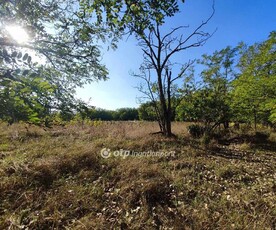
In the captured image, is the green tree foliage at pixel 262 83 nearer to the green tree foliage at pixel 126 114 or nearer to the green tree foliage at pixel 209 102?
the green tree foliage at pixel 209 102

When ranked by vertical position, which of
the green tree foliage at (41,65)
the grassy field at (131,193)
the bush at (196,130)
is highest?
the green tree foliage at (41,65)

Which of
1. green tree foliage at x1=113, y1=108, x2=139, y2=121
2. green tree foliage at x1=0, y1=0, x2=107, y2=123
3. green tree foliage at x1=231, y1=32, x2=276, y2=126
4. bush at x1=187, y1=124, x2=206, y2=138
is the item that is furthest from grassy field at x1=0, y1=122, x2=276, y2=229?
green tree foliage at x1=113, y1=108, x2=139, y2=121

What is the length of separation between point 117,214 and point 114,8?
102 inches

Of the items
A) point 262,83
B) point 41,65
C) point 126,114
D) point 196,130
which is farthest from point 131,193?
point 126,114

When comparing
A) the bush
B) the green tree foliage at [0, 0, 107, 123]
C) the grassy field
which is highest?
the green tree foliage at [0, 0, 107, 123]

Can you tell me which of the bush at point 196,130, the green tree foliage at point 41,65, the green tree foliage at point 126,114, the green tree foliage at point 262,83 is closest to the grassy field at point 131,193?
the green tree foliage at point 41,65

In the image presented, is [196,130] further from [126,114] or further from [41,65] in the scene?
[126,114]

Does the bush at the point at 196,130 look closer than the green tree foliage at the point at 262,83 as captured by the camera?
No

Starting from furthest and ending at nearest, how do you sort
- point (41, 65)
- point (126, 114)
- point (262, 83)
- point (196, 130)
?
point (126, 114) < point (196, 130) < point (262, 83) < point (41, 65)

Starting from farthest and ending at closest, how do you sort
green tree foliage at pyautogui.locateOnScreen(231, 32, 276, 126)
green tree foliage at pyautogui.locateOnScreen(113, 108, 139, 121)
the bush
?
green tree foliage at pyautogui.locateOnScreen(113, 108, 139, 121) < the bush < green tree foliage at pyautogui.locateOnScreen(231, 32, 276, 126)

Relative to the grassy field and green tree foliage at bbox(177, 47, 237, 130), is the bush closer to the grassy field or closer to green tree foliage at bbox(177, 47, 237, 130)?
green tree foliage at bbox(177, 47, 237, 130)

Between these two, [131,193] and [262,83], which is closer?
[131,193]

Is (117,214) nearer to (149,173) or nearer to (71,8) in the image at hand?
(149,173)

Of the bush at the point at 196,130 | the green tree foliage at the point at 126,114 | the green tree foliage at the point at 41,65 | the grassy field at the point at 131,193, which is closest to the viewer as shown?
the green tree foliage at the point at 41,65
